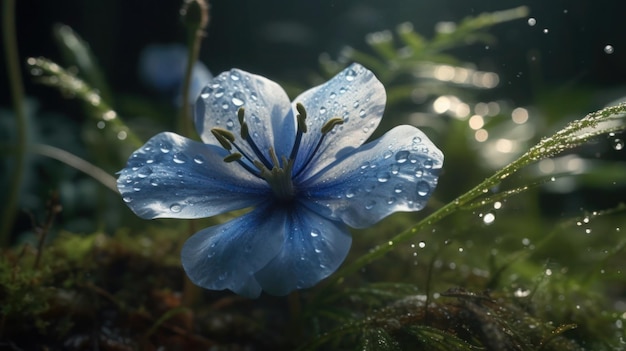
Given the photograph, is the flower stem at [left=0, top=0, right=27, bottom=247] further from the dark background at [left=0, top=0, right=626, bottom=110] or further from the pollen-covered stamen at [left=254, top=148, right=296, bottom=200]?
the dark background at [left=0, top=0, right=626, bottom=110]

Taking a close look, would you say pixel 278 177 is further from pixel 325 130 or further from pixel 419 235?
pixel 419 235

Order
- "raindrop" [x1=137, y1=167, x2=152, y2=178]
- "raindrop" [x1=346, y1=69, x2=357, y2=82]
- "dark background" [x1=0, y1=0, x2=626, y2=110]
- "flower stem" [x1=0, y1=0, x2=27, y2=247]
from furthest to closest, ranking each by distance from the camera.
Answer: "dark background" [x1=0, y1=0, x2=626, y2=110] → "flower stem" [x1=0, y1=0, x2=27, y2=247] → "raindrop" [x1=346, y1=69, x2=357, y2=82] → "raindrop" [x1=137, y1=167, x2=152, y2=178]

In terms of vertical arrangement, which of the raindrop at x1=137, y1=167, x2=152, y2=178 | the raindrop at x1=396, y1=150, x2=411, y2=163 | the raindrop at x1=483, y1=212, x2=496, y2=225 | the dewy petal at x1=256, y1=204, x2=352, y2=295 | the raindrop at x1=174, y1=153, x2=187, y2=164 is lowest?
the raindrop at x1=137, y1=167, x2=152, y2=178

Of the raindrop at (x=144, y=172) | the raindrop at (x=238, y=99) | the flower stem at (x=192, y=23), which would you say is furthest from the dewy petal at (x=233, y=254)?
the flower stem at (x=192, y=23)

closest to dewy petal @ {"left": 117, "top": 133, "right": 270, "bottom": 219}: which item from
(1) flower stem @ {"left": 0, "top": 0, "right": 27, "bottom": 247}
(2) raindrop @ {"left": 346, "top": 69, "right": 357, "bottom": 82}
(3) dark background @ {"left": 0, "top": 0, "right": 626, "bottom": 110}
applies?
(2) raindrop @ {"left": 346, "top": 69, "right": 357, "bottom": 82}

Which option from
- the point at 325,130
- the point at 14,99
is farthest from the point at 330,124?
the point at 14,99

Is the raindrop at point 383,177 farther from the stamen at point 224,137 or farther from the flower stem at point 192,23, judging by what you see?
the flower stem at point 192,23

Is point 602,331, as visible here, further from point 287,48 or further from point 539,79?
point 287,48
